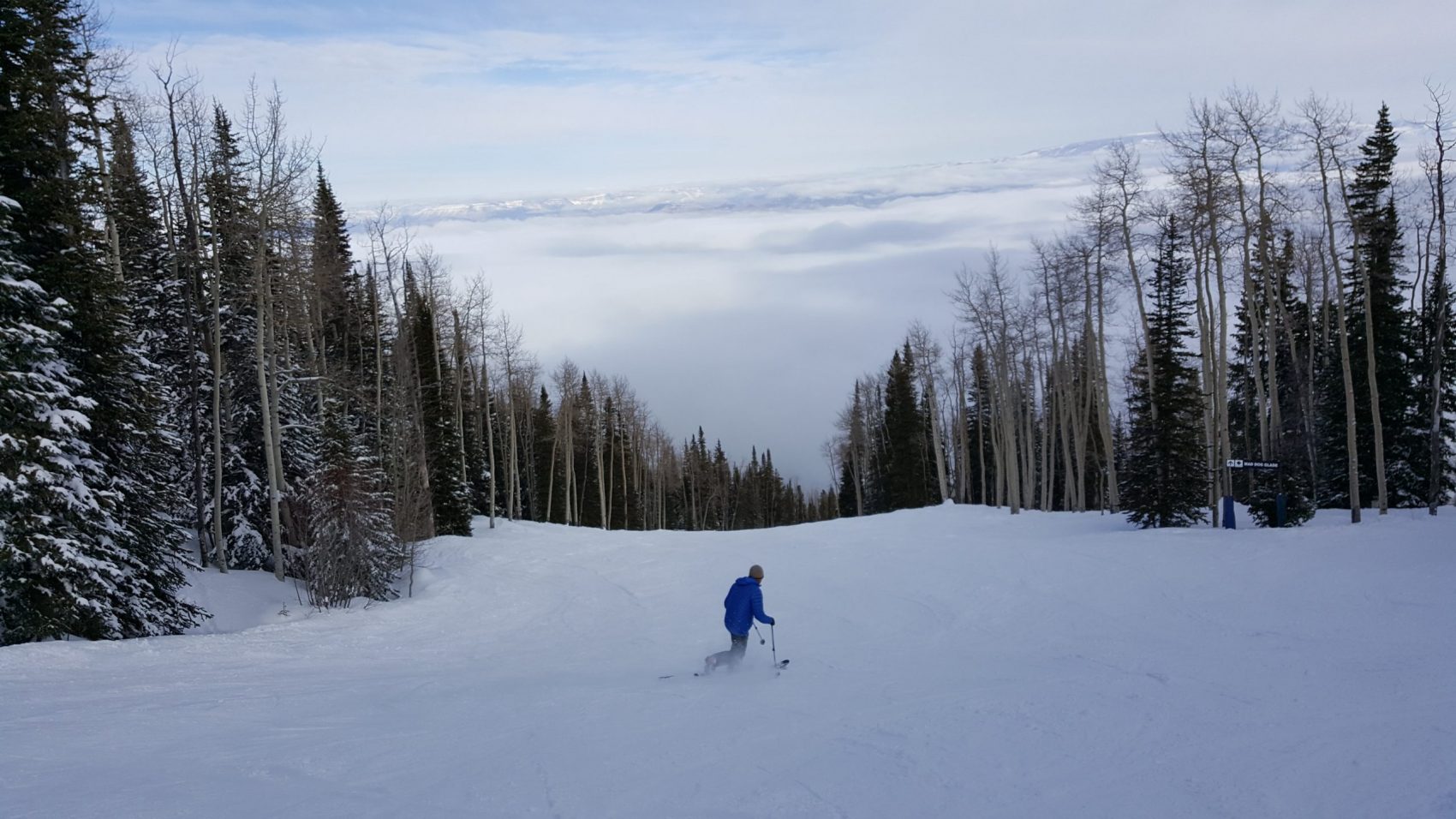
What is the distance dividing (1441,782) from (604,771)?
6707 mm

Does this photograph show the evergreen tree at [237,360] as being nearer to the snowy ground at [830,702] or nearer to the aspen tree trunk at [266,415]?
the aspen tree trunk at [266,415]

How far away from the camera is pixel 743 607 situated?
1250 centimetres

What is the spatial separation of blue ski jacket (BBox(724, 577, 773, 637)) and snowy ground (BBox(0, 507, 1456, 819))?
0.79 m

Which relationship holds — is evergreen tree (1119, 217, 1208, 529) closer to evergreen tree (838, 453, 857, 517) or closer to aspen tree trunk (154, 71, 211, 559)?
aspen tree trunk (154, 71, 211, 559)

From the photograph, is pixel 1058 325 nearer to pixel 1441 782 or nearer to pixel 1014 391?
pixel 1014 391

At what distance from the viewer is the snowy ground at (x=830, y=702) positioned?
7238 mm

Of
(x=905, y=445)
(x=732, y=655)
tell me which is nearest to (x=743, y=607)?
(x=732, y=655)

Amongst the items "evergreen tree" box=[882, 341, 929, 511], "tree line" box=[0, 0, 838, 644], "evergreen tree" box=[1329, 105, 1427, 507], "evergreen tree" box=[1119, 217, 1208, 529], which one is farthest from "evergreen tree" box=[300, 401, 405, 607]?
"evergreen tree" box=[882, 341, 929, 511]

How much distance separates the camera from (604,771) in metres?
8.09

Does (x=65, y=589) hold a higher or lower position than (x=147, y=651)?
higher

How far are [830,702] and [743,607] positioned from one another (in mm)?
2188

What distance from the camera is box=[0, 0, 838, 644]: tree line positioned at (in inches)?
549

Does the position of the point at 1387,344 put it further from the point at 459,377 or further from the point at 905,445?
the point at 459,377

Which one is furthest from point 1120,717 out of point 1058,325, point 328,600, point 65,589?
point 1058,325
